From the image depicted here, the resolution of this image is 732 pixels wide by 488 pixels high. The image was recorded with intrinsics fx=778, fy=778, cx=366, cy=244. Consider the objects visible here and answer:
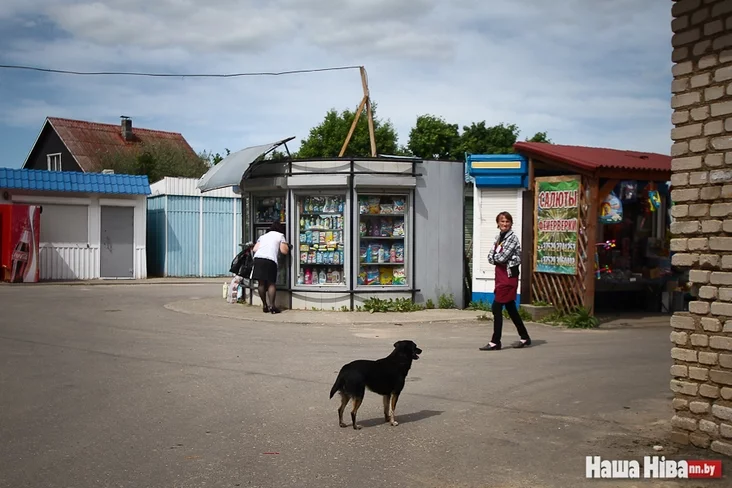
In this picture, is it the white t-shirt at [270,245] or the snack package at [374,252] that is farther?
the snack package at [374,252]

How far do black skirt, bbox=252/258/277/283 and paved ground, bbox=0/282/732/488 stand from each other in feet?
7.95

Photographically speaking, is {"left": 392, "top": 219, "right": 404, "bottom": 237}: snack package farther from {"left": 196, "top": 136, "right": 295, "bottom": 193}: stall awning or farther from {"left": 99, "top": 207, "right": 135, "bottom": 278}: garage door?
{"left": 99, "top": 207, "right": 135, "bottom": 278}: garage door

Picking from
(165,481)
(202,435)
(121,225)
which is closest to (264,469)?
(165,481)

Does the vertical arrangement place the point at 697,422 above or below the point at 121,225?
below

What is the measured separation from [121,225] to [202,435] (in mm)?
22400

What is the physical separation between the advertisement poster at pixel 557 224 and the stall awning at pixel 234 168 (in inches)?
213

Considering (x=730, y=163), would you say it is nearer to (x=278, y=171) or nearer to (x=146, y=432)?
(x=146, y=432)

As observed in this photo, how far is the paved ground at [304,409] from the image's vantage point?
221 inches

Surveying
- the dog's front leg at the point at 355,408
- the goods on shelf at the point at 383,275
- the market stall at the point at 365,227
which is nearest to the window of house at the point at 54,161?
the market stall at the point at 365,227

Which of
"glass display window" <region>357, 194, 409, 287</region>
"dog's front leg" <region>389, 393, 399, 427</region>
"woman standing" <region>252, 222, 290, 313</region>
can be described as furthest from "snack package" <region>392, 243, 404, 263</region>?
"dog's front leg" <region>389, 393, 399, 427</region>

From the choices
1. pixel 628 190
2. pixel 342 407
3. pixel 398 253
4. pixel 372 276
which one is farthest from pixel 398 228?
pixel 342 407

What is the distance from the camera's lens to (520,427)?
22.7ft

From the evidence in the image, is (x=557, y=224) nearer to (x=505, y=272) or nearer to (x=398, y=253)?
(x=398, y=253)

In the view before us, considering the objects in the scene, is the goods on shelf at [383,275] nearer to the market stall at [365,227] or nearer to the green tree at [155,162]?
the market stall at [365,227]
